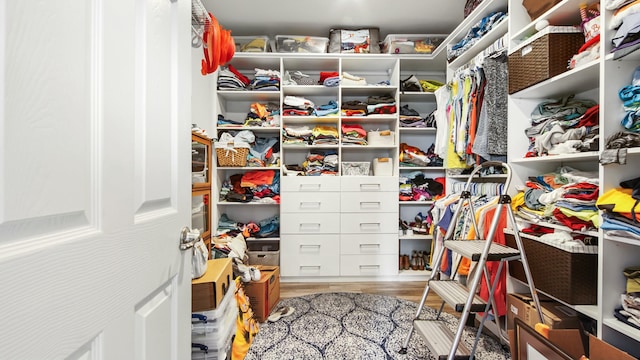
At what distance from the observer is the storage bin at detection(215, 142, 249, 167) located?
2.97 metres

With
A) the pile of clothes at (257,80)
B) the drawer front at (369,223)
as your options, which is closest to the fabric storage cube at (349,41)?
the pile of clothes at (257,80)

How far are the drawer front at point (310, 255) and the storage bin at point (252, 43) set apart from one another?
5.87 ft

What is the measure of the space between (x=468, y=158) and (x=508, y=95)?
0.55 metres

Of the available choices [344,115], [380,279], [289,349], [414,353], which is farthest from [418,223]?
[289,349]

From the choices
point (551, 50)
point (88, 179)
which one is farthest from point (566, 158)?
point (88, 179)

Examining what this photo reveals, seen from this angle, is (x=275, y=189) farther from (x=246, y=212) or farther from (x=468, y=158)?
(x=468, y=158)

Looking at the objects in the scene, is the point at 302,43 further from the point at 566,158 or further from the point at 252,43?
the point at 566,158

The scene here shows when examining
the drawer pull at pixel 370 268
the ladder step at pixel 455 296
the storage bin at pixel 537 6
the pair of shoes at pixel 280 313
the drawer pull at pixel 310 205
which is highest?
the storage bin at pixel 537 6

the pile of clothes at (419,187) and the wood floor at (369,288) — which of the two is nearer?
the wood floor at (369,288)

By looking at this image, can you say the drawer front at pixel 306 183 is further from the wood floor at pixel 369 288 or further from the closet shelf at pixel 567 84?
the closet shelf at pixel 567 84

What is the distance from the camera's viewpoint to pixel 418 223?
3.19m

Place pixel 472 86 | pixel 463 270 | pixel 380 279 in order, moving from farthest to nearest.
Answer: pixel 380 279 → pixel 472 86 → pixel 463 270

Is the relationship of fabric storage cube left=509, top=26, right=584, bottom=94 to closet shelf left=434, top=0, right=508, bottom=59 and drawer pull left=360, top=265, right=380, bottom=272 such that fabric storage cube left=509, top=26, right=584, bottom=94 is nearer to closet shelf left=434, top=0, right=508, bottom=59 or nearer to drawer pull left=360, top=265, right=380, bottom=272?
closet shelf left=434, top=0, right=508, bottom=59

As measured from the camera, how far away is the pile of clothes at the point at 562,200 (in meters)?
1.34
